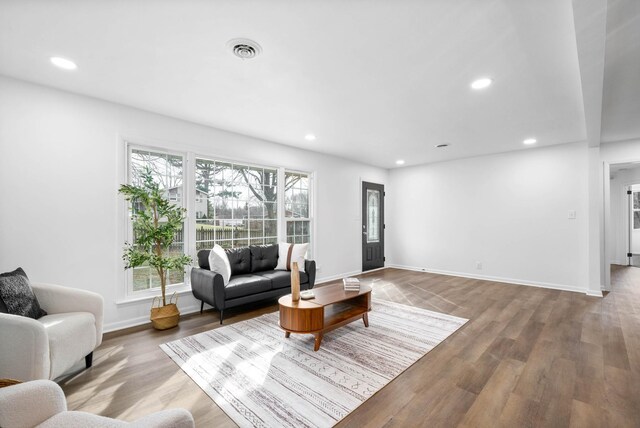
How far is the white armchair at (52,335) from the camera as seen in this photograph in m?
1.73

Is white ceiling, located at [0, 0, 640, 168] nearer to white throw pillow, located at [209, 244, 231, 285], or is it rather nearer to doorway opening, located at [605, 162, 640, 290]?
white throw pillow, located at [209, 244, 231, 285]

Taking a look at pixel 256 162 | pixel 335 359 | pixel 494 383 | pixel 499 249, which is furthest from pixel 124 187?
pixel 499 249

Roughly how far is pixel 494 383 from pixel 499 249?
163 inches

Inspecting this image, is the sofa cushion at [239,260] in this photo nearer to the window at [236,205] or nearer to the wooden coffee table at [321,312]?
the window at [236,205]

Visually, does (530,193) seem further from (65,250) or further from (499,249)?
(65,250)

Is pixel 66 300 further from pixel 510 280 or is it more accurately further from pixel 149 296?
pixel 510 280

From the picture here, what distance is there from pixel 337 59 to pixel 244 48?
75cm

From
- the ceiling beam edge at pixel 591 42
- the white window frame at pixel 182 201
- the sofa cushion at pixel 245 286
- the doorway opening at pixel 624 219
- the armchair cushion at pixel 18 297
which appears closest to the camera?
the ceiling beam edge at pixel 591 42

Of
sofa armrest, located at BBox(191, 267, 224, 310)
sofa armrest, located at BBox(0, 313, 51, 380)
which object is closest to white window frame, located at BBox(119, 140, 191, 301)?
sofa armrest, located at BBox(191, 267, 224, 310)

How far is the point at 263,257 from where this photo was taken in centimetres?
430

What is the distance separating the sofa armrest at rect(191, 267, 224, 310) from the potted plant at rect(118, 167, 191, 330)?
0.31 metres

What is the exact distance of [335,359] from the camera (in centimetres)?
250

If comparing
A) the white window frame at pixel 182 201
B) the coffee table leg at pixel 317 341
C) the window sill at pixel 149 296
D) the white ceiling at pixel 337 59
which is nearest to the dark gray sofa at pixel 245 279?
the window sill at pixel 149 296

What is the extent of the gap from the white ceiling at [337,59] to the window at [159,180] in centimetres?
57
